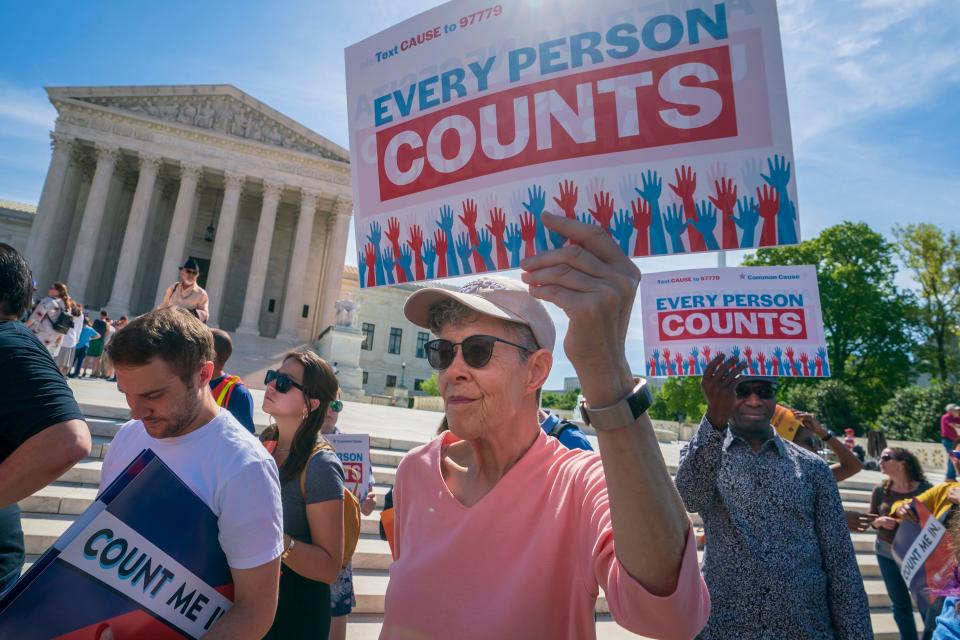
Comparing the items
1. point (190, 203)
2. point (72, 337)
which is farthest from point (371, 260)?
point (190, 203)

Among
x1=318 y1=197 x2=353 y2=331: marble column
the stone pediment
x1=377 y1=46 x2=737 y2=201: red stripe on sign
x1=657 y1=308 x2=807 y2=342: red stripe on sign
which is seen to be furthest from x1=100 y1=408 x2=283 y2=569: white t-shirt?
Answer: the stone pediment

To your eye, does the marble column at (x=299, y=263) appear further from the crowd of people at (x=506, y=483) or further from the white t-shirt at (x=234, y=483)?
the white t-shirt at (x=234, y=483)

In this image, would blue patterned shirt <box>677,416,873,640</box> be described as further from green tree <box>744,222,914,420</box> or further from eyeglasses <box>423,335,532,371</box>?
green tree <box>744,222,914,420</box>

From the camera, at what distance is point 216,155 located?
3222 centimetres

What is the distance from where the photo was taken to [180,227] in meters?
31.4

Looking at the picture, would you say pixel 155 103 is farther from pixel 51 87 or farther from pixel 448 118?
pixel 448 118

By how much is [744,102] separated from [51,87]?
38685 millimetres

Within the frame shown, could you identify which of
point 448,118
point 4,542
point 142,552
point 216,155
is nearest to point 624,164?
point 448,118

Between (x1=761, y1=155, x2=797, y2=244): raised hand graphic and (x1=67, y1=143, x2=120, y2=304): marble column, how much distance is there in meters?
34.6

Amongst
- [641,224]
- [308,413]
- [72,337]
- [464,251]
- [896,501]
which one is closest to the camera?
[641,224]

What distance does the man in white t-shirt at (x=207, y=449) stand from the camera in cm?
157

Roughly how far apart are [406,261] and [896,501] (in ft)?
16.5

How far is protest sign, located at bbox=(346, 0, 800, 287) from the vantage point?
1.55 m

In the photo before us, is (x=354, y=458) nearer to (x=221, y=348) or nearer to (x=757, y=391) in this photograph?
(x=221, y=348)
